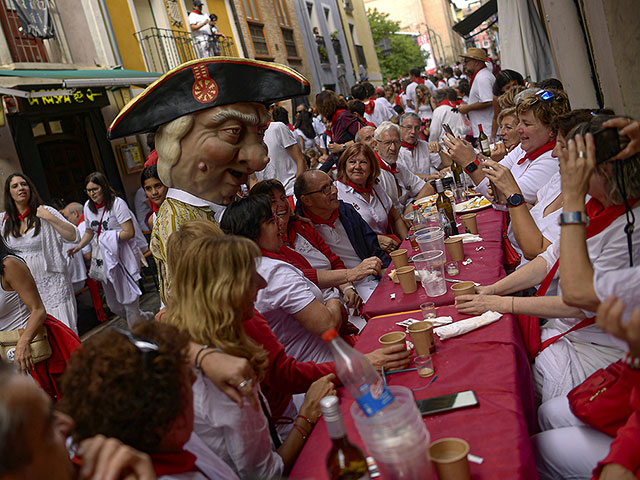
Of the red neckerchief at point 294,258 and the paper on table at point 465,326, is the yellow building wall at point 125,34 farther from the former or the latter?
the paper on table at point 465,326

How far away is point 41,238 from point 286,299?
387 cm

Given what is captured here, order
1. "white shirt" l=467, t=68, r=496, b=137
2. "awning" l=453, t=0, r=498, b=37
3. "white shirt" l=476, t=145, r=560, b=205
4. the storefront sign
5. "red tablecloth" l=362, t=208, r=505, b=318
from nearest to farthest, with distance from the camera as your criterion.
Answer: "red tablecloth" l=362, t=208, r=505, b=318
"white shirt" l=476, t=145, r=560, b=205
"white shirt" l=467, t=68, r=496, b=137
the storefront sign
"awning" l=453, t=0, r=498, b=37

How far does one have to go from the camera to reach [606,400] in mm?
1887

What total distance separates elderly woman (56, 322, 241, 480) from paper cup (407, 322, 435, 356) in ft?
3.53

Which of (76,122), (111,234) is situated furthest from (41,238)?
(76,122)

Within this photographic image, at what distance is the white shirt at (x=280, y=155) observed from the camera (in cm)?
594

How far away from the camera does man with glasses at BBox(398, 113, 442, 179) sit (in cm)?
729

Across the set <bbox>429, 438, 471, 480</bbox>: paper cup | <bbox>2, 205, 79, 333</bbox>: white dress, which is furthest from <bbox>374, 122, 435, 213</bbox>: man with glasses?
<bbox>429, 438, 471, 480</bbox>: paper cup

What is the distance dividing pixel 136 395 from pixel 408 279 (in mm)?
2120

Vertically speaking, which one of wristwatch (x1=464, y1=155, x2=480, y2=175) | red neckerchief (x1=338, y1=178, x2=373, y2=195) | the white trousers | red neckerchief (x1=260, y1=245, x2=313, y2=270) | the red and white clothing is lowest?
the white trousers

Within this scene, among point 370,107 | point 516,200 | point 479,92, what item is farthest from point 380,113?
point 516,200

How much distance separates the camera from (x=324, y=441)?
197cm

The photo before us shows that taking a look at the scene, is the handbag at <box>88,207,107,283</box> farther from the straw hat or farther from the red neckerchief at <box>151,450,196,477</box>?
the straw hat

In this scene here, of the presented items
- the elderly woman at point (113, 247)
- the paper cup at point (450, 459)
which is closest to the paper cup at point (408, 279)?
the paper cup at point (450, 459)
